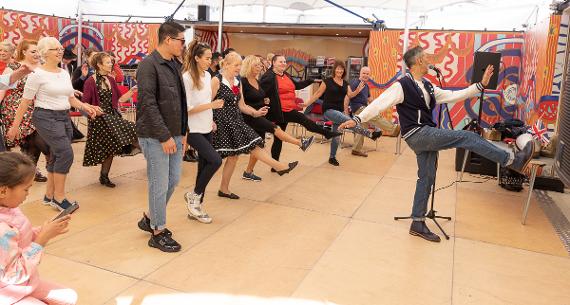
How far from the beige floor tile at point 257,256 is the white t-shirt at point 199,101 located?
944 mm

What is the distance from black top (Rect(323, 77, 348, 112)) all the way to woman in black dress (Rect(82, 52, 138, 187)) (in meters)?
3.44

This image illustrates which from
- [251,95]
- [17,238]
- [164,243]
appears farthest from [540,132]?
[17,238]

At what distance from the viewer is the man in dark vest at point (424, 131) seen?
13.3 feet

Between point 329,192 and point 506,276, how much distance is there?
2564 mm

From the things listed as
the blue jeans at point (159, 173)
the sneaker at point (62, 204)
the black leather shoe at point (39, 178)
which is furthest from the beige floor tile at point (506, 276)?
the black leather shoe at point (39, 178)

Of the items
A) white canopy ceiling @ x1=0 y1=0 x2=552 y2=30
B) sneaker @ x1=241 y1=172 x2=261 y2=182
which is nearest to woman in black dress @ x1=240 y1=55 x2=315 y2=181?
sneaker @ x1=241 y1=172 x2=261 y2=182

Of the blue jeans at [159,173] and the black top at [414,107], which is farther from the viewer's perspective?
the black top at [414,107]

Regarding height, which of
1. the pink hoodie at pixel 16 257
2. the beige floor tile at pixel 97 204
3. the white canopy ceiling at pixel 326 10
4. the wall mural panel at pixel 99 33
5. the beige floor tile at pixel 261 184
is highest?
the white canopy ceiling at pixel 326 10

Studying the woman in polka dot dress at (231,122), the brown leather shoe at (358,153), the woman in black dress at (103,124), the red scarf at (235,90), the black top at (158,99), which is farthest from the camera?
the brown leather shoe at (358,153)

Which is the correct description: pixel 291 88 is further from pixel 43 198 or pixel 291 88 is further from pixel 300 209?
pixel 43 198

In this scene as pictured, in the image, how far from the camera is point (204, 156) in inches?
169

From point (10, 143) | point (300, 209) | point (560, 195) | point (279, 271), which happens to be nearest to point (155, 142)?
point (279, 271)

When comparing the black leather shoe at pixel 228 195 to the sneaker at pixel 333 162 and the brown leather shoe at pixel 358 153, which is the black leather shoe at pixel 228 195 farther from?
the brown leather shoe at pixel 358 153

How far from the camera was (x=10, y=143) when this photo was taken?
5.33 m
